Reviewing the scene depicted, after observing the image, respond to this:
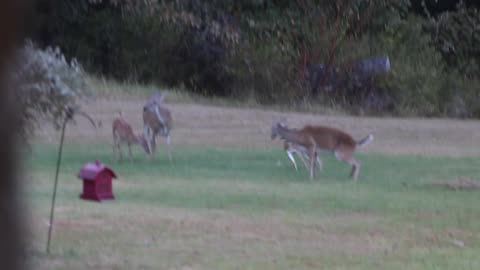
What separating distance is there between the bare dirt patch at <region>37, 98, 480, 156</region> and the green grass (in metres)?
2.45

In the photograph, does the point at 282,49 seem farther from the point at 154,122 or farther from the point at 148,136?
the point at 154,122

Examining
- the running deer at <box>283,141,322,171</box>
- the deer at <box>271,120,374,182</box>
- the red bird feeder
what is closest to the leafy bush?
the red bird feeder

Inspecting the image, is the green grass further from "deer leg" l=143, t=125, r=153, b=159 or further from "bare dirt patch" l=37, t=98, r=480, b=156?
"bare dirt patch" l=37, t=98, r=480, b=156

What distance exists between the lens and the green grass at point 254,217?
10.7 m

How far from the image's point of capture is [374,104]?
29297 millimetres

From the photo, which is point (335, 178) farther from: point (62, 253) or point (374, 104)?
point (374, 104)

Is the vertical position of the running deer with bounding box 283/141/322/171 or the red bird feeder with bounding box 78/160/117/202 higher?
the red bird feeder with bounding box 78/160/117/202

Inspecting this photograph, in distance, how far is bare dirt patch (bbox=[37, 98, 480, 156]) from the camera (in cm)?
2170

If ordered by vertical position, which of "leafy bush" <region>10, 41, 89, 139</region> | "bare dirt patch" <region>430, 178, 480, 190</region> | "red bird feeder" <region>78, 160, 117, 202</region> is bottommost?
"bare dirt patch" <region>430, 178, 480, 190</region>

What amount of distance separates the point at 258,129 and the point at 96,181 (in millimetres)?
10727

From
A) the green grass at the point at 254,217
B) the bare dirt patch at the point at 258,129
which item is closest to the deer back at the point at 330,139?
the green grass at the point at 254,217

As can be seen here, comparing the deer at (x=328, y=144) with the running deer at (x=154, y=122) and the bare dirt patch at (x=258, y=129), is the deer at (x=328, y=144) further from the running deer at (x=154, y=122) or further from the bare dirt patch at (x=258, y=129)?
the bare dirt patch at (x=258, y=129)

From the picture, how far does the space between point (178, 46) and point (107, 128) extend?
9272 millimetres

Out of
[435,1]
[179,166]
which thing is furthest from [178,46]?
[179,166]
